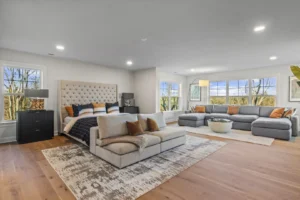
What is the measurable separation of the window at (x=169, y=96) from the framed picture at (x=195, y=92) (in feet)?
2.65

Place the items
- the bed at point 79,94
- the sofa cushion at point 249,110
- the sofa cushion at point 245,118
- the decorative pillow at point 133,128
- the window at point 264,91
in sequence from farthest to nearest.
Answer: the window at point 264,91 → the sofa cushion at point 249,110 → the sofa cushion at point 245,118 → the bed at point 79,94 → the decorative pillow at point 133,128

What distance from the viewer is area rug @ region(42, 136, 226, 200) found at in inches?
80.4

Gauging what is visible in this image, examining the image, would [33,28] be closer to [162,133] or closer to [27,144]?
[27,144]


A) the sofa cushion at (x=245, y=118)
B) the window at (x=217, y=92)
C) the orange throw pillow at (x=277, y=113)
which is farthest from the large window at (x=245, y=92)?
the sofa cushion at (x=245, y=118)

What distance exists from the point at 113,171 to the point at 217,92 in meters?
6.77

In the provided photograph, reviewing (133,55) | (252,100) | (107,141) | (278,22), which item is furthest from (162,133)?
(252,100)

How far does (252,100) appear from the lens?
684 cm

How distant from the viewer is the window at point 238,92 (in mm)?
6996

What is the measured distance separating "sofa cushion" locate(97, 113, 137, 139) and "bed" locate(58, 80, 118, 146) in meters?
1.52

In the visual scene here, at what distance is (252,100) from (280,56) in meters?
2.44

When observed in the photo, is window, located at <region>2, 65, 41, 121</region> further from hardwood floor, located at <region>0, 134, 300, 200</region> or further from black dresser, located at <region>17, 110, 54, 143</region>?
hardwood floor, located at <region>0, 134, 300, 200</region>

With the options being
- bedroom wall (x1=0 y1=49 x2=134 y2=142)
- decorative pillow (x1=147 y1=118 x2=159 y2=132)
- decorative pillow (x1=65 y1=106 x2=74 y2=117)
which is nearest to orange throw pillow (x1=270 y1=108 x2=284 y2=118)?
decorative pillow (x1=147 y1=118 x2=159 y2=132)

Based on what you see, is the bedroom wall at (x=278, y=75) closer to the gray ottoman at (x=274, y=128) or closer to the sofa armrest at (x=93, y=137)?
the gray ottoman at (x=274, y=128)

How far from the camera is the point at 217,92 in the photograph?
25.8 feet
